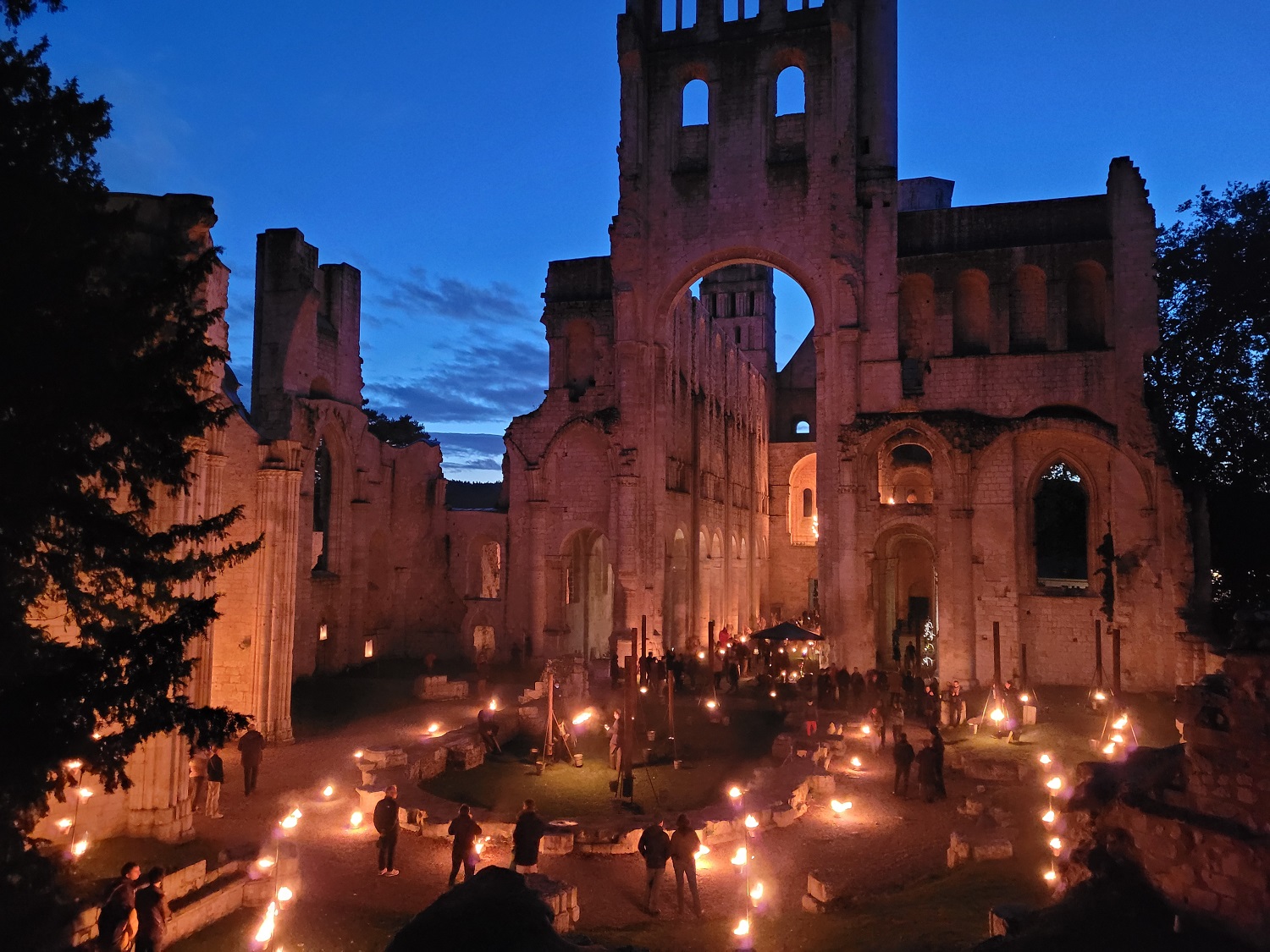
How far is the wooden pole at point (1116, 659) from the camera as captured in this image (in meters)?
20.6

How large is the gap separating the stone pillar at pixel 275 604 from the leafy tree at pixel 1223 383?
21604 millimetres

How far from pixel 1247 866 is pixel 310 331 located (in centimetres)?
2394

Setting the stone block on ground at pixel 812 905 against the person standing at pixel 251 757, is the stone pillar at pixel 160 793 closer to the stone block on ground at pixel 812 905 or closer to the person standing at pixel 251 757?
the person standing at pixel 251 757

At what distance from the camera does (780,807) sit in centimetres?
1312

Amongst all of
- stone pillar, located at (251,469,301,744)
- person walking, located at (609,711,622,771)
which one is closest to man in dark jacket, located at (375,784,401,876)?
person walking, located at (609,711,622,771)

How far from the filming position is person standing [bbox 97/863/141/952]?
25.6 feet

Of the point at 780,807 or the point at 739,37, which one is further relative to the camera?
the point at 739,37

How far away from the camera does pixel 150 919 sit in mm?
8039

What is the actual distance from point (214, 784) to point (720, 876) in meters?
8.21

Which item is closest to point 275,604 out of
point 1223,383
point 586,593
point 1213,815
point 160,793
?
point 160,793

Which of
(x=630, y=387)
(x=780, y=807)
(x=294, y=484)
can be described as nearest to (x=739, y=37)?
(x=630, y=387)

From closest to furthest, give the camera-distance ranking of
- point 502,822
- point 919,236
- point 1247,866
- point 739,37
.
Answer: point 1247,866, point 502,822, point 919,236, point 739,37

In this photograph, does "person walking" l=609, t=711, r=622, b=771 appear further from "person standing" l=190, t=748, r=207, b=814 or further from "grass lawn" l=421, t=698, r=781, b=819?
"person standing" l=190, t=748, r=207, b=814

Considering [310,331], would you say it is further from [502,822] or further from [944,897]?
[944,897]
